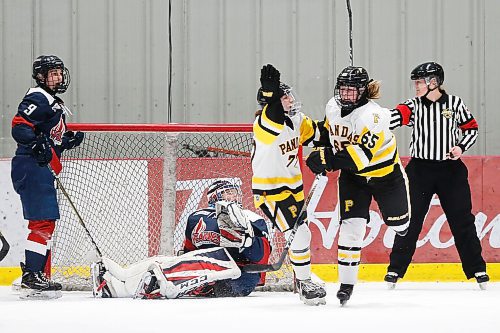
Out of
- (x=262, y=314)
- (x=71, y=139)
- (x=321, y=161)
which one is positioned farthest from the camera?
(x=71, y=139)

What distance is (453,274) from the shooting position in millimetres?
6219

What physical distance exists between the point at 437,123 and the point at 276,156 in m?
1.40

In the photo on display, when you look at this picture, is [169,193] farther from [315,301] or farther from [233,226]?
[315,301]

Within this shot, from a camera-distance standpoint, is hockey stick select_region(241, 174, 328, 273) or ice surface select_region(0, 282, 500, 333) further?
hockey stick select_region(241, 174, 328, 273)

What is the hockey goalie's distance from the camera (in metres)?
4.90

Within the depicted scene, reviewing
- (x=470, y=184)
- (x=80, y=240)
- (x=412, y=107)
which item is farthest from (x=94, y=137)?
(x=470, y=184)

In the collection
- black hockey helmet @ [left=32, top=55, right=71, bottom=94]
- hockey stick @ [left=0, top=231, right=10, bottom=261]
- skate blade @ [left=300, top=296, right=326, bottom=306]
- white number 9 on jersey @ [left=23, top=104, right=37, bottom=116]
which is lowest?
skate blade @ [left=300, top=296, right=326, bottom=306]

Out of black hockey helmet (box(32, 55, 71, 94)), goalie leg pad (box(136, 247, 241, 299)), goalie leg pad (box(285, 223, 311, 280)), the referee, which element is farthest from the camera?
the referee

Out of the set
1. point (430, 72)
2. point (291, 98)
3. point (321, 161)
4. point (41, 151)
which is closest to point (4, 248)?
point (41, 151)

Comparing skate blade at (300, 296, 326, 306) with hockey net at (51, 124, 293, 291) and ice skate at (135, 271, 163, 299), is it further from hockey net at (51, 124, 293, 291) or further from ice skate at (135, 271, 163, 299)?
hockey net at (51, 124, 293, 291)

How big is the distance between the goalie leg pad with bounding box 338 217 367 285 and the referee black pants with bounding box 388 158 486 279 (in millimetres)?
1142

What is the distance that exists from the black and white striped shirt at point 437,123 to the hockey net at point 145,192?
0.91 meters

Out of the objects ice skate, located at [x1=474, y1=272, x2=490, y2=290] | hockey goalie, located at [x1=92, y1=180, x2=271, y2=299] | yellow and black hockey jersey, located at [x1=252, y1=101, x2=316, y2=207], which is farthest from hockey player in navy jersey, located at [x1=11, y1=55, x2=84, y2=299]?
ice skate, located at [x1=474, y1=272, x2=490, y2=290]

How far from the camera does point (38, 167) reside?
501 centimetres
